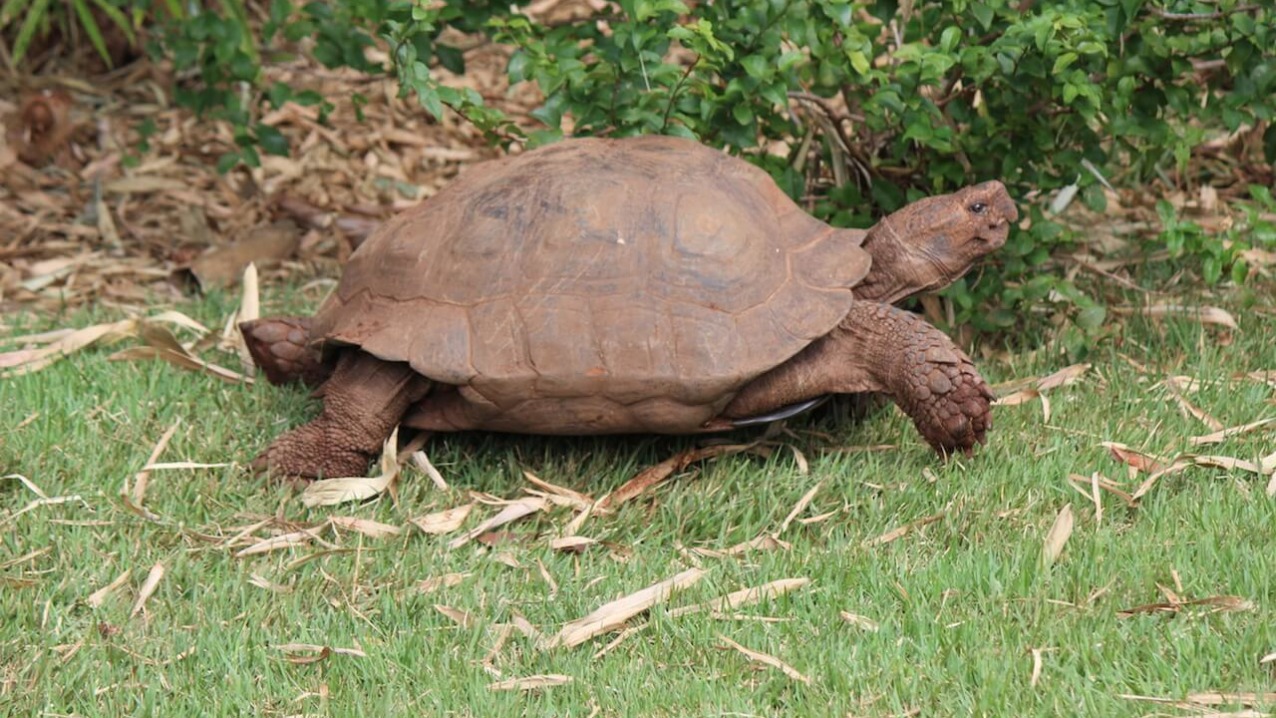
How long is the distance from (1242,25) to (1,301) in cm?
471

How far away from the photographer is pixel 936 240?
4461mm

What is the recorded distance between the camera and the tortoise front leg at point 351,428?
4.29m

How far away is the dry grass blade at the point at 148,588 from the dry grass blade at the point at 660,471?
1189 millimetres

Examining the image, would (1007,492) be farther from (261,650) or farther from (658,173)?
(261,650)

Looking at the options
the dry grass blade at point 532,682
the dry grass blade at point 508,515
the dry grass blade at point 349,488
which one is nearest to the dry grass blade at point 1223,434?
the dry grass blade at point 508,515

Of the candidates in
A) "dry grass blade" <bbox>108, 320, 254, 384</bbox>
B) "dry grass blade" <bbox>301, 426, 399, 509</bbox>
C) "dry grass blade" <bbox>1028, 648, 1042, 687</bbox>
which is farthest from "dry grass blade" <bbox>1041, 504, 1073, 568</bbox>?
"dry grass blade" <bbox>108, 320, 254, 384</bbox>

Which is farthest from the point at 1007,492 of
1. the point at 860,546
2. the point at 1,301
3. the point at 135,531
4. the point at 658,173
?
the point at 1,301

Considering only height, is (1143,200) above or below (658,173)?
below

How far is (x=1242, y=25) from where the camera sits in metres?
4.39

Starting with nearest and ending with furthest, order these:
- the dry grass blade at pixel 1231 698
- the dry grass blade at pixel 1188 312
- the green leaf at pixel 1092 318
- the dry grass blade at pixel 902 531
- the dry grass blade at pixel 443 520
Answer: the dry grass blade at pixel 1231 698, the dry grass blade at pixel 902 531, the dry grass blade at pixel 443 520, the green leaf at pixel 1092 318, the dry grass blade at pixel 1188 312

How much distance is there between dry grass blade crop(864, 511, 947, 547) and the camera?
12.3 ft

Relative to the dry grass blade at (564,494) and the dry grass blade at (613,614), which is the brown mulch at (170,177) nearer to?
the dry grass blade at (564,494)

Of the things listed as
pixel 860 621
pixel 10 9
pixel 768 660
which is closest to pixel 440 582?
pixel 768 660

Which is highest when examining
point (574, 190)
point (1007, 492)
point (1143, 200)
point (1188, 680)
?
point (574, 190)
